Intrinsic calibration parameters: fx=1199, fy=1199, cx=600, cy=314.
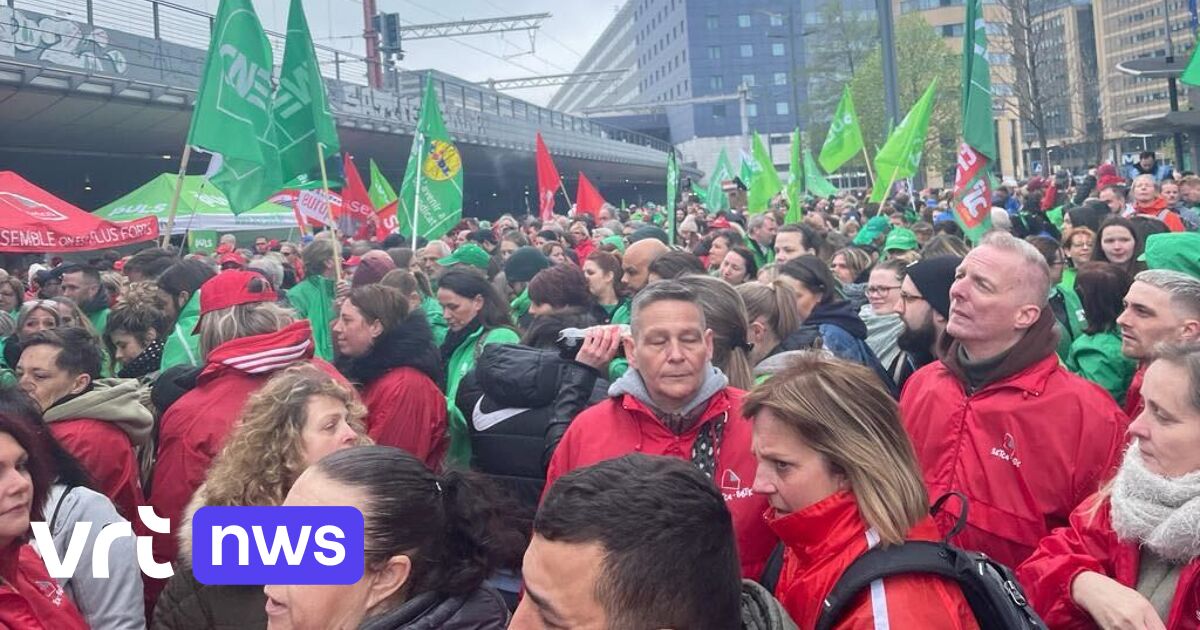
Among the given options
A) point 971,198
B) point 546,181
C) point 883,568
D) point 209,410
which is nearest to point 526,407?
point 209,410

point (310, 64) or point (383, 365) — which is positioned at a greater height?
point (310, 64)

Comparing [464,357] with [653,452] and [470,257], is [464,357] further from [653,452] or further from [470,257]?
[470,257]

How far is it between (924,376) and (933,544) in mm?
1611

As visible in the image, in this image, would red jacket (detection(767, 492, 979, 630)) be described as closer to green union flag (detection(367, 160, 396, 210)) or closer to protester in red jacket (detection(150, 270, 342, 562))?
protester in red jacket (detection(150, 270, 342, 562))

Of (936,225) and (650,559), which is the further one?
(936,225)

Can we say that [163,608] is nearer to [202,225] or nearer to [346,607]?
[346,607]

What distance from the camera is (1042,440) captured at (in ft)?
11.8

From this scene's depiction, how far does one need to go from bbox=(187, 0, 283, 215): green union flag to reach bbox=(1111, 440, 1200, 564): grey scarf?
20.7 feet

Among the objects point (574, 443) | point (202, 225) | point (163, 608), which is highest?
point (202, 225)

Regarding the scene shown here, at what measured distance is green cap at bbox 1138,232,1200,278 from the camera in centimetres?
589

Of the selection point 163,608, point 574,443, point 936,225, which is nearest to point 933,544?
point 574,443

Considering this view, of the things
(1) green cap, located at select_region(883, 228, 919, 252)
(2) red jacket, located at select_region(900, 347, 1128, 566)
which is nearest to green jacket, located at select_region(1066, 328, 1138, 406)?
(2) red jacket, located at select_region(900, 347, 1128, 566)

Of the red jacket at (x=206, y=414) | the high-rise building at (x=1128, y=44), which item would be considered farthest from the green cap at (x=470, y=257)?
the high-rise building at (x=1128, y=44)

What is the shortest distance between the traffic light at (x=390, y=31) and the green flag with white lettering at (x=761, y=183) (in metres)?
12.8
